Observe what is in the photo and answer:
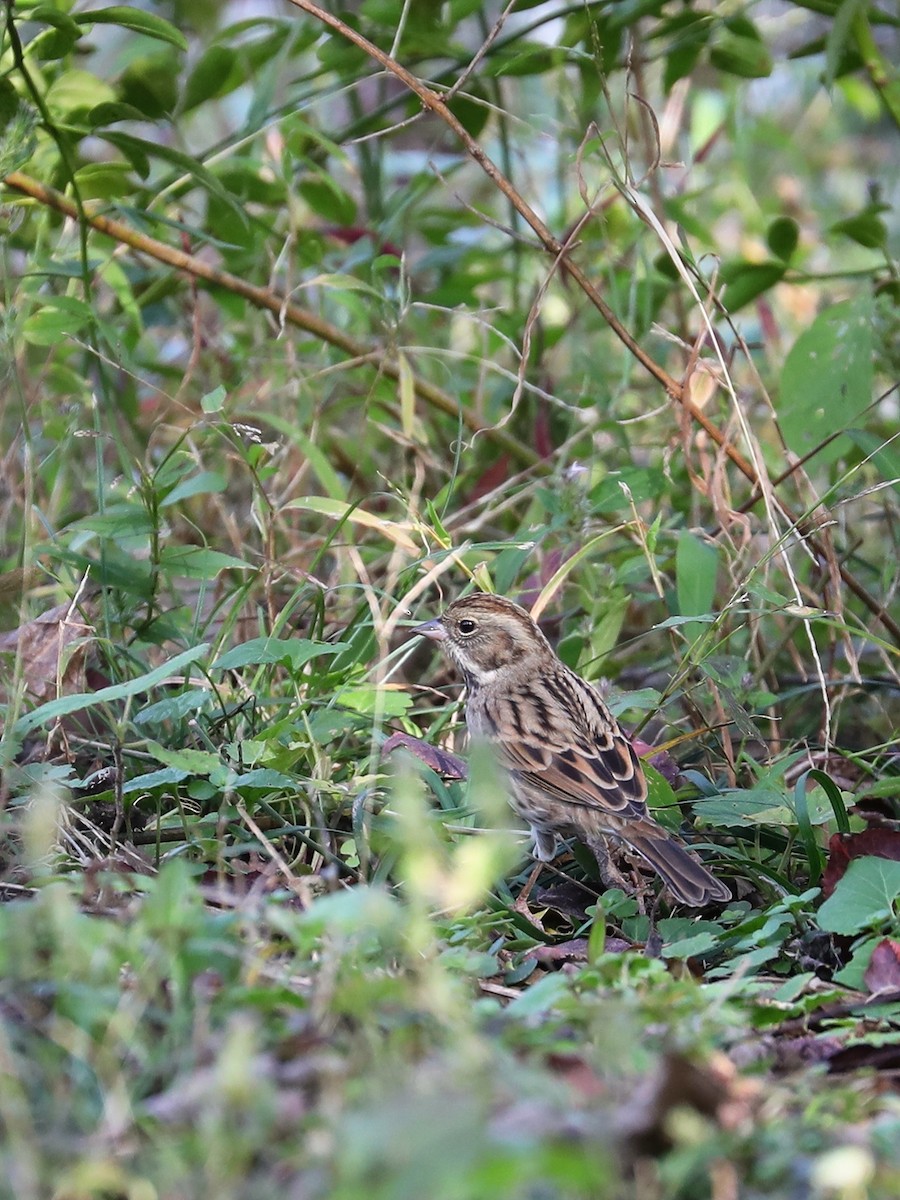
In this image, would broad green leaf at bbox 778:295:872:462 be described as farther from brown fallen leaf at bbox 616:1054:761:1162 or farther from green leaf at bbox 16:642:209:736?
brown fallen leaf at bbox 616:1054:761:1162

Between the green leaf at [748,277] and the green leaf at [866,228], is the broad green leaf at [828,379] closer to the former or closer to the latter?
the green leaf at [866,228]

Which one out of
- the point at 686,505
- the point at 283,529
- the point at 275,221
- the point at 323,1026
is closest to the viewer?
the point at 323,1026

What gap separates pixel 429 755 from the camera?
3.92 m

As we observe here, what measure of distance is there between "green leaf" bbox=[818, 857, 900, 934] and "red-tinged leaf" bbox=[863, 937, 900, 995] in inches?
4.3

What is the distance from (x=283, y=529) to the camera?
4.86 meters

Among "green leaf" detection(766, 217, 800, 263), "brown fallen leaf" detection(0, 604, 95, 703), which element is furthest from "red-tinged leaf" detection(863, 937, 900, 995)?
"green leaf" detection(766, 217, 800, 263)

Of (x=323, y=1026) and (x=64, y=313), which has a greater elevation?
(x=64, y=313)

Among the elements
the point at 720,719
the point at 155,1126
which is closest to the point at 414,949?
the point at 155,1126

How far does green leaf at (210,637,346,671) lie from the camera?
372 centimetres

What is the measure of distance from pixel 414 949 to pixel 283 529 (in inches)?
113

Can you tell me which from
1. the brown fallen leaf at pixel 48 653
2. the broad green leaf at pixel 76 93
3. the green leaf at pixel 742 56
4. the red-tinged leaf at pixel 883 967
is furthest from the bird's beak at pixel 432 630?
the green leaf at pixel 742 56

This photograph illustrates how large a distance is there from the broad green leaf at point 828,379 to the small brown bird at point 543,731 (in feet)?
3.55

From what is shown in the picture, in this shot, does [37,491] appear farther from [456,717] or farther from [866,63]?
[866,63]

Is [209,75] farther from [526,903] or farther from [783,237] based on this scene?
[526,903]
